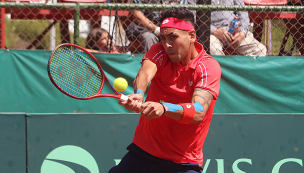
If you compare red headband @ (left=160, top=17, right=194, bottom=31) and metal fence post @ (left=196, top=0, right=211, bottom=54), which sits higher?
red headband @ (left=160, top=17, right=194, bottom=31)

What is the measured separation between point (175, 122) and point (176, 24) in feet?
2.48

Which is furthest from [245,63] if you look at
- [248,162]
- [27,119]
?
[27,119]

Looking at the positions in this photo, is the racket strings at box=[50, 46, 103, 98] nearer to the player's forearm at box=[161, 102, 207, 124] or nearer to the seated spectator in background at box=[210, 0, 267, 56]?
the player's forearm at box=[161, 102, 207, 124]

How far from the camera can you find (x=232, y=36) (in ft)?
15.6

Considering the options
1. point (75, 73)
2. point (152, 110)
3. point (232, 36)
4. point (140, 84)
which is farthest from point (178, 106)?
point (232, 36)

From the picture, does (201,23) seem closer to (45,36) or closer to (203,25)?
(203,25)

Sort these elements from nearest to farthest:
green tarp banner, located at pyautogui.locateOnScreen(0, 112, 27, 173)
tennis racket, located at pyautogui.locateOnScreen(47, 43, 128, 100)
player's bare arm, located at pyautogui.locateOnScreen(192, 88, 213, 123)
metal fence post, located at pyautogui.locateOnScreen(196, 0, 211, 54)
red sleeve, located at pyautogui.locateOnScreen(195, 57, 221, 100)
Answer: player's bare arm, located at pyautogui.locateOnScreen(192, 88, 213, 123) → red sleeve, located at pyautogui.locateOnScreen(195, 57, 221, 100) → tennis racket, located at pyautogui.locateOnScreen(47, 43, 128, 100) → green tarp banner, located at pyautogui.locateOnScreen(0, 112, 27, 173) → metal fence post, located at pyautogui.locateOnScreen(196, 0, 211, 54)

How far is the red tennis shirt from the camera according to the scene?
2.64m

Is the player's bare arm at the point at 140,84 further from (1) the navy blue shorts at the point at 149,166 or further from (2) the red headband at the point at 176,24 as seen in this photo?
(1) the navy blue shorts at the point at 149,166

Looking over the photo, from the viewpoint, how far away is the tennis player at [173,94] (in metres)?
2.59

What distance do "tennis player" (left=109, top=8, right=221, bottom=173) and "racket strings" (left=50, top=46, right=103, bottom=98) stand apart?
51 centimetres

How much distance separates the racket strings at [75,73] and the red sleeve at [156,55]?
48 cm

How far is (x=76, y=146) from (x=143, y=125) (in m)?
1.35

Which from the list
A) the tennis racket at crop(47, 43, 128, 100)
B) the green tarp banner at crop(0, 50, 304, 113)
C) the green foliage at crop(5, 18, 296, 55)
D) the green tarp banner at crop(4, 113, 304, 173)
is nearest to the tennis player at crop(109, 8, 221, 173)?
the tennis racket at crop(47, 43, 128, 100)
